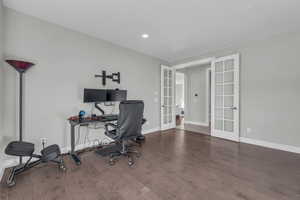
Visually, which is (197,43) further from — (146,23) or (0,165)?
(0,165)

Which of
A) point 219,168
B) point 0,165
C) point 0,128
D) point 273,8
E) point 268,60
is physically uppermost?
point 273,8

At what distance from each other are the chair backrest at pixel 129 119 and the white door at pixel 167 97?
2.42 m

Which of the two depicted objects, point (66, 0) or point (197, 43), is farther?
point (197, 43)

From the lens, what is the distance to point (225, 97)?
3.99 meters

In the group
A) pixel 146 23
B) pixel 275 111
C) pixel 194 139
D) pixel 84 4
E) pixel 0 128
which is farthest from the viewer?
pixel 194 139

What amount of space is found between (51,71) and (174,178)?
293 centimetres

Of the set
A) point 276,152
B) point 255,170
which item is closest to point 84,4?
point 255,170

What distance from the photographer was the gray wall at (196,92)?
5.73 m

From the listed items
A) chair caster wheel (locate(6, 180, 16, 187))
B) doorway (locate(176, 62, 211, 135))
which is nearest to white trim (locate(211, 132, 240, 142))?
doorway (locate(176, 62, 211, 135))

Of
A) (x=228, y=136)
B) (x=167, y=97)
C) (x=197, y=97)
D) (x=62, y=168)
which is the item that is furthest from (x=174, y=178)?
(x=197, y=97)

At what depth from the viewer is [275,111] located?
3.17 meters

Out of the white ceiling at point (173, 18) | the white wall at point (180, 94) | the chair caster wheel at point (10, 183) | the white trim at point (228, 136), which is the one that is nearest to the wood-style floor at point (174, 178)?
the chair caster wheel at point (10, 183)

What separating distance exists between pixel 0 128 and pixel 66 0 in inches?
83.5

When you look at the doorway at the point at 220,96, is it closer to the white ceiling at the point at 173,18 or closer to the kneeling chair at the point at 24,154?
the white ceiling at the point at 173,18
